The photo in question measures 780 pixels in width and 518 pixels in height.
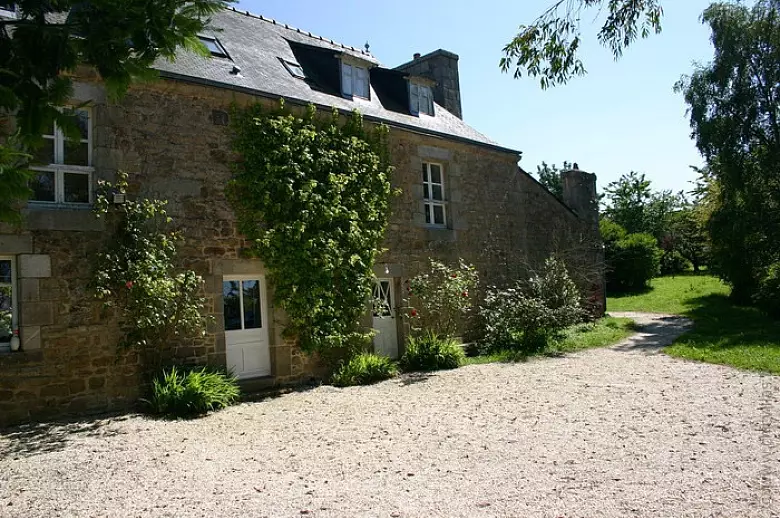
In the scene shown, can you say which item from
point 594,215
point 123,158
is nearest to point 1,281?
point 123,158

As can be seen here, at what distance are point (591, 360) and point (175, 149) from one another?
24.6ft

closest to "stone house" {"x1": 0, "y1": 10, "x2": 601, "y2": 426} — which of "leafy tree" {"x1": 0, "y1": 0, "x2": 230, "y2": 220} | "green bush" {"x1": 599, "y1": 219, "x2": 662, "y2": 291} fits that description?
"leafy tree" {"x1": 0, "y1": 0, "x2": 230, "y2": 220}

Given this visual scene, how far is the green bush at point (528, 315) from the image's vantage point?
11609 mm

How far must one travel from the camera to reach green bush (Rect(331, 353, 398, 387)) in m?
9.01

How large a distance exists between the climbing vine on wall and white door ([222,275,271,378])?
40 cm

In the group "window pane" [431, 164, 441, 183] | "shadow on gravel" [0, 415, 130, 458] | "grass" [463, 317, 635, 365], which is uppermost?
"window pane" [431, 164, 441, 183]

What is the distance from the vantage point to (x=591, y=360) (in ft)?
33.2

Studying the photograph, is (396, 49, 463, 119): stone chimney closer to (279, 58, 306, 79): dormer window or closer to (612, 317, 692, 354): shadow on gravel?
(279, 58, 306, 79): dormer window

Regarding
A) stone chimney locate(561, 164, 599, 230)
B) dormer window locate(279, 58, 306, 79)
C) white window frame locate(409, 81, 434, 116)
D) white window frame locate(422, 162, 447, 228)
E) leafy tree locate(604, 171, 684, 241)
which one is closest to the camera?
dormer window locate(279, 58, 306, 79)

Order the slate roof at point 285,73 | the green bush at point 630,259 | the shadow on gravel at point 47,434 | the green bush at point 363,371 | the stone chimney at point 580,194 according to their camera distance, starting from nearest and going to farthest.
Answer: the shadow on gravel at point 47,434 < the slate roof at point 285,73 < the green bush at point 363,371 < the stone chimney at point 580,194 < the green bush at point 630,259

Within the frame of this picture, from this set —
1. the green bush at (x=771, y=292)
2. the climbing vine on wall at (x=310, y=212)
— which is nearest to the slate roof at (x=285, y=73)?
the climbing vine on wall at (x=310, y=212)

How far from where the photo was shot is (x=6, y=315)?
689cm

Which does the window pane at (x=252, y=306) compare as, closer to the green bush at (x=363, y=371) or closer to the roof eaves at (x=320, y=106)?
the green bush at (x=363, y=371)

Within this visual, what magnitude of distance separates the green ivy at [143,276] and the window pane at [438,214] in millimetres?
5348
